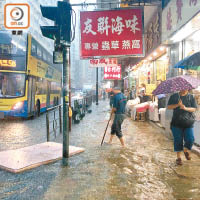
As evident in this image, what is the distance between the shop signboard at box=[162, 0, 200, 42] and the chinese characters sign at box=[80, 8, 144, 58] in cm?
85

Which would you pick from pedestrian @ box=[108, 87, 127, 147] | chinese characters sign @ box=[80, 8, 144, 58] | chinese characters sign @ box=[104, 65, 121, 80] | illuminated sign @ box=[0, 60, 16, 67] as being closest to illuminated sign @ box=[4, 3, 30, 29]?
illuminated sign @ box=[0, 60, 16, 67]

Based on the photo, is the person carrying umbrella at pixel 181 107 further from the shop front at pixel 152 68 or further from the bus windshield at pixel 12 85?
the bus windshield at pixel 12 85

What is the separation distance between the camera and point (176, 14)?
23.9 ft

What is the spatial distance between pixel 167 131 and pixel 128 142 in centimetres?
155

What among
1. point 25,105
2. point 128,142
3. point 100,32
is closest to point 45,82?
point 25,105

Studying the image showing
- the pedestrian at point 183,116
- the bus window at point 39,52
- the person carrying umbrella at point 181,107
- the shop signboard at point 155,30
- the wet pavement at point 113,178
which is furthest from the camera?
the bus window at point 39,52

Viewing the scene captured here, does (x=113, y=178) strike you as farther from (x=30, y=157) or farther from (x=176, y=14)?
(x=176, y=14)

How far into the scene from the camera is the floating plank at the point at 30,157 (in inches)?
211

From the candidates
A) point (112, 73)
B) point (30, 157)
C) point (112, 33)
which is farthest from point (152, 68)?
point (30, 157)

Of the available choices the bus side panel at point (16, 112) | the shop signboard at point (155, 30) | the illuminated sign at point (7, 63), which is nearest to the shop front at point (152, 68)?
the shop signboard at point (155, 30)

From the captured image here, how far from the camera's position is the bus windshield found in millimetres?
12906

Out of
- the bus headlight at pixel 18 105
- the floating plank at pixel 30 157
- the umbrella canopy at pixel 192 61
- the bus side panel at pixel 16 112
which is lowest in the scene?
the floating plank at pixel 30 157

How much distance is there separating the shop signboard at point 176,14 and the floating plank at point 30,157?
4.47m

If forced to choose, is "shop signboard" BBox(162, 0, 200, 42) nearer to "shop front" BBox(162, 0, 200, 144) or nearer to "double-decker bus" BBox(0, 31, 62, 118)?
"shop front" BBox(162, 0, 200, 144)
